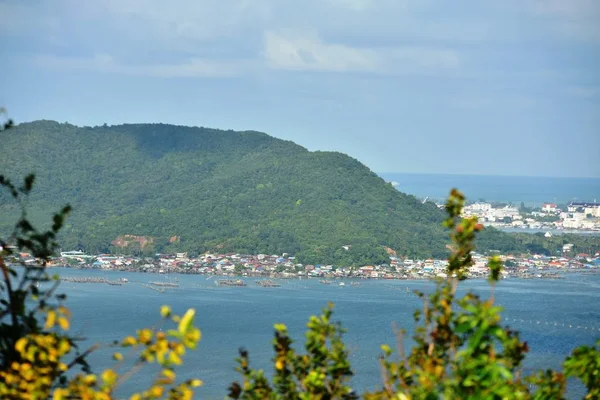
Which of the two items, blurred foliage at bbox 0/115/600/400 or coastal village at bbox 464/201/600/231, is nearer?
blurred foliage at bbox 0/115/600/400

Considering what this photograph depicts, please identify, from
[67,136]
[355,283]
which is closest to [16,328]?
[355,283]

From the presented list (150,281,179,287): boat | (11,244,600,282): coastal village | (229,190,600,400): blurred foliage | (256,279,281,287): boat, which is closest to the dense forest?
(11,244,600,282): coastal village

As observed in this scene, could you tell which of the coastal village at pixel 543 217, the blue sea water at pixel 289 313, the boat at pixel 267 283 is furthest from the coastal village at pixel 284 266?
the coastal village at pixel 543 217

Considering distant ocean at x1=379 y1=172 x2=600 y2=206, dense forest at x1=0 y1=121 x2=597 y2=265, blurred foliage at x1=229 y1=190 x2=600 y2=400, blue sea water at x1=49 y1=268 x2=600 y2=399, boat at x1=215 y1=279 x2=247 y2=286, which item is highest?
distant ocean at x1=379 y1=172 x2=600 y2=206

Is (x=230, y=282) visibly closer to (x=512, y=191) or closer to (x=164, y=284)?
(x=164, y=284)

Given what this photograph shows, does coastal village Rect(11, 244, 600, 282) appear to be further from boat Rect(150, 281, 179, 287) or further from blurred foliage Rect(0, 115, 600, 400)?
blurred foliage Rect(0, 115, 600, 400)

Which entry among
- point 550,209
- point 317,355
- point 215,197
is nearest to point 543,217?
point 550,209
